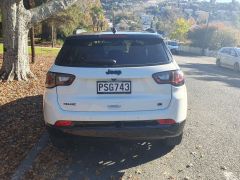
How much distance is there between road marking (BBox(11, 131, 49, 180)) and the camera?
4777 mm

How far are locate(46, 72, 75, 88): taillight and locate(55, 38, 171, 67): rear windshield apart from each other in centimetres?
18

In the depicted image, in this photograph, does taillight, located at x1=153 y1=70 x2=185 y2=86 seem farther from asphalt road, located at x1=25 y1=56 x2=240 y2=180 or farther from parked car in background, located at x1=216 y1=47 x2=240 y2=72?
parked car in background, located at x1=216 y1=47 x2=240 y2=72

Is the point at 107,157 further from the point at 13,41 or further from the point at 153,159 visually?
the point at 13,41

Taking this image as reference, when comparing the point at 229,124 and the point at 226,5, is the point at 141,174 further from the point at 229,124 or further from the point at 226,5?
the point at 226,5

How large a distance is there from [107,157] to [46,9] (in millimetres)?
7993

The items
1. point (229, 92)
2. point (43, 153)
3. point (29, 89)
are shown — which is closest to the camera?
point (43, 153)

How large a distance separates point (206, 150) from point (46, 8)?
8.25m

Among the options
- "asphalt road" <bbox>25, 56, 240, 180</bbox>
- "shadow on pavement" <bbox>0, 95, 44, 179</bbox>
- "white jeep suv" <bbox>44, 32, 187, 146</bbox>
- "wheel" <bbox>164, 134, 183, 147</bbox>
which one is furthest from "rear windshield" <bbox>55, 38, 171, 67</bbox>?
"shadow on pavement" <bbox>0, 95, 44, 179</bbox>

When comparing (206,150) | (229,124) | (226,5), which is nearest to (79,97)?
(206,150)

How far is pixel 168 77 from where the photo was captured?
16.1 feet

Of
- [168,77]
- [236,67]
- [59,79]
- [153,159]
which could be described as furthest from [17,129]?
[236,67]

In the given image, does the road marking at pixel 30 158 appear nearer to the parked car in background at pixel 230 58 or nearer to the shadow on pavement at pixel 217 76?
the shadow on pavement at pixel 217 76

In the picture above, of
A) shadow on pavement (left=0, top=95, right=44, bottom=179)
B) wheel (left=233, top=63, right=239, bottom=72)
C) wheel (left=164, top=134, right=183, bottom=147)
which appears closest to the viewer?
shadow on pavement (left=0, top=95, right=44, bottom=179)

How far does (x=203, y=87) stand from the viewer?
43.3 ft
